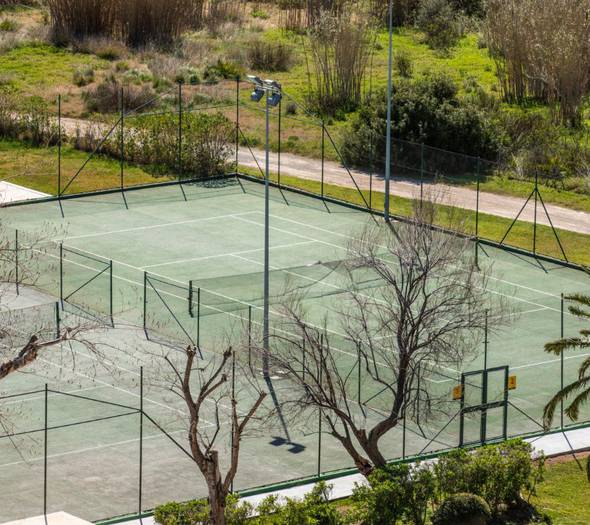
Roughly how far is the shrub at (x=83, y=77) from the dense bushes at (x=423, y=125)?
55.6ft

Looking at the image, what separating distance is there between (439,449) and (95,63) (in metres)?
47.7

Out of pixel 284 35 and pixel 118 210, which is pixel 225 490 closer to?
pixel 118 210

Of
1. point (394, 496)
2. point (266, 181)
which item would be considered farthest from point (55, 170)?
point (394, 496)

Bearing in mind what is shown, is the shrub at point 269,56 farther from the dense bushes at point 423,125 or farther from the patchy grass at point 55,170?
the patchy grass at point 55,170

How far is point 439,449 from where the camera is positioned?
35.6m

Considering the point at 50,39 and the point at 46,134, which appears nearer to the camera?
the point at 46,134

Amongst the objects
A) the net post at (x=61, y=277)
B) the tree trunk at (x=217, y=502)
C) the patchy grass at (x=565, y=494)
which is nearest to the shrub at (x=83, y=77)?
the net post at (x=61, y=277)

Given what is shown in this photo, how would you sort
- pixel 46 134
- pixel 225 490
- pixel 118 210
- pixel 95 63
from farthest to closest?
1. pixel 95 63
2. pixel 46 134
3. pixel 118 210
4. pixel 225 490

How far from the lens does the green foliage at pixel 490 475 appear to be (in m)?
31.5

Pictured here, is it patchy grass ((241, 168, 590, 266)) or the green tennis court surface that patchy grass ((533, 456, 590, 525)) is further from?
patchy grass ((241, 168, 590, 266))

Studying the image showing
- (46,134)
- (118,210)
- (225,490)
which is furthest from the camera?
(46,134)

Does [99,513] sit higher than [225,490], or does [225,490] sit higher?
[225,490]

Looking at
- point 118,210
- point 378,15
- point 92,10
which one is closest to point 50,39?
point 92,10

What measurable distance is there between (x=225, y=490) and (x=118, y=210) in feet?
107
